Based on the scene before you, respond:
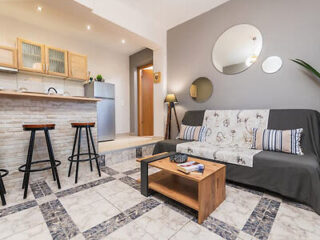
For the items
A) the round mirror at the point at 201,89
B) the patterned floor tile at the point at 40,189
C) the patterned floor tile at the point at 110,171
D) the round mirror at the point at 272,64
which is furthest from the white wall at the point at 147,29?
the patterned floor tile at the point at 40,189

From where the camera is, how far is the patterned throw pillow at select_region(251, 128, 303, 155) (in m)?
1.81

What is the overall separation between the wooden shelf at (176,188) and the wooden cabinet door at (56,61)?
10.2 feet

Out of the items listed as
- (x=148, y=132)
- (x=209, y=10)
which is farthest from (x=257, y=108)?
(x=148, y=132)

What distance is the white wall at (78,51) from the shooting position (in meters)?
3.07

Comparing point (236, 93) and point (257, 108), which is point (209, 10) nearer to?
point (236, 93)

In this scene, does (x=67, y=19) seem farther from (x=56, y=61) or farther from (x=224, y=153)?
(x=224, y=153)

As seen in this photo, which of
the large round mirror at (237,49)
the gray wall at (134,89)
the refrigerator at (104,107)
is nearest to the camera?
the large round mirror at (237,49)

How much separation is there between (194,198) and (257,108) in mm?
1897

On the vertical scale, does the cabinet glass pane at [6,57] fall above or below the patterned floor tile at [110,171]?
above

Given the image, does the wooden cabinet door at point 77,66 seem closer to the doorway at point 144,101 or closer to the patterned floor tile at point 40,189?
the doorway at point 144,101

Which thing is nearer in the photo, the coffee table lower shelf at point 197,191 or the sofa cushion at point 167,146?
the coffee table lower shelf at point 197,191

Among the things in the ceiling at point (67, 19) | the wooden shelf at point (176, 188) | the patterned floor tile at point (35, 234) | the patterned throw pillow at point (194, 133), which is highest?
the ceiling at point (67, 19)

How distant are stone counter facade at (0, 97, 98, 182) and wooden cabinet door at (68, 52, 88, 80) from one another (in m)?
1.52

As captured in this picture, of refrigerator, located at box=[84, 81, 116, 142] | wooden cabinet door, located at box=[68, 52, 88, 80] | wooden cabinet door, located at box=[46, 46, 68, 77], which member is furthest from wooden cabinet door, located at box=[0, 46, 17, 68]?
refrigerator, located at box=[84, 81, 116, 142]
